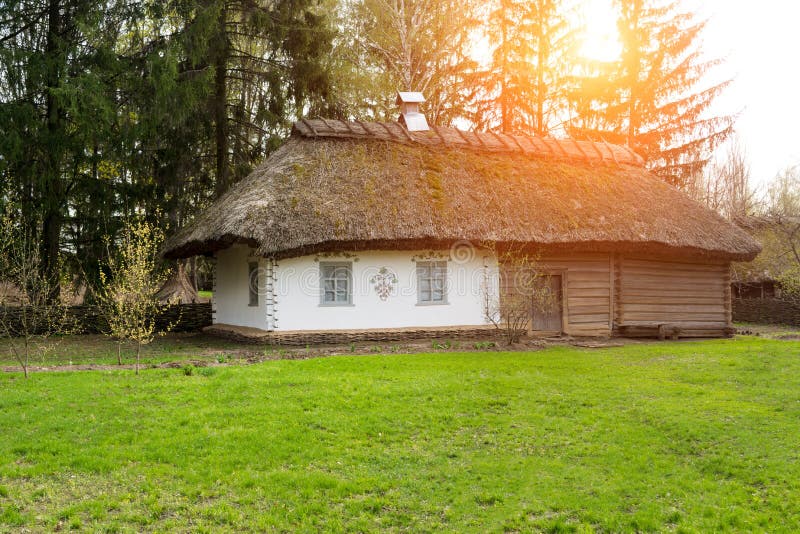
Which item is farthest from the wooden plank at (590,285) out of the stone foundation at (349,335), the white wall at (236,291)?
the white wall at (236,291)

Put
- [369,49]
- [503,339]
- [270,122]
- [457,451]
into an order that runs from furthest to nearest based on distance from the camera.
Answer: [369,49] < [270,122] < [503,339] < [457,451]

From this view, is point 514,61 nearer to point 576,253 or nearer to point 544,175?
point 544,175

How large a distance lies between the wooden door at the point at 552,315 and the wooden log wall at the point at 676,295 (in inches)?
67.5

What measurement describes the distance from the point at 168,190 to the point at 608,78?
60.6ft

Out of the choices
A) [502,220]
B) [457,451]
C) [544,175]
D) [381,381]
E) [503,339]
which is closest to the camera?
[457,451]

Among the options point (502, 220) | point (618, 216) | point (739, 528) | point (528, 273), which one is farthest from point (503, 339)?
point (739, 528)

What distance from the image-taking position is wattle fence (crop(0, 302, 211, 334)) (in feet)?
53.3

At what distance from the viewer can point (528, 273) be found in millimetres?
15734

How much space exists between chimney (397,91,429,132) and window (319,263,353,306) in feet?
19.5

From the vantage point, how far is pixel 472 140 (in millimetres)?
18750

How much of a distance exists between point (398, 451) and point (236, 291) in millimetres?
11465

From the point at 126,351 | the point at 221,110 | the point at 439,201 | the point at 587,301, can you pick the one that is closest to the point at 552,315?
the point at 587,301

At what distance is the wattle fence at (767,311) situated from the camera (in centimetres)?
2220

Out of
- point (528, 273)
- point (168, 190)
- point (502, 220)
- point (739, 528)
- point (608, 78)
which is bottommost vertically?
point (739, 528)
